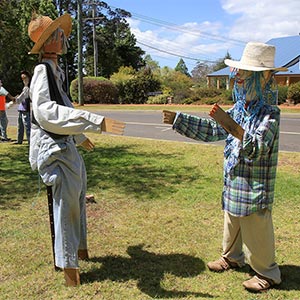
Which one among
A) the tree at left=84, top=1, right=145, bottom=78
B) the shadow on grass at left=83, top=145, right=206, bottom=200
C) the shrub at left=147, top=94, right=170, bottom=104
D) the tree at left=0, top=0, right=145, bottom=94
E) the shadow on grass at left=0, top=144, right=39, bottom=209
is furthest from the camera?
the tree at left=84, top=1, right=145, bottom=78

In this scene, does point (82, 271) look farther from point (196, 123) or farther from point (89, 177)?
point (89, 177)

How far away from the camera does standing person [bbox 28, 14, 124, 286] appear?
9.37 ft

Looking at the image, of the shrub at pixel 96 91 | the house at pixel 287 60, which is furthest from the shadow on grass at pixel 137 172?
the house at pixel 287 60

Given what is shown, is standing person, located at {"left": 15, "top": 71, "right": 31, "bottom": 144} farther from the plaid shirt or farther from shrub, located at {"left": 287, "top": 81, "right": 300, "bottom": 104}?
shrub, located at {"left": 287, "top": 81, "right": 300, "bottom": 104}

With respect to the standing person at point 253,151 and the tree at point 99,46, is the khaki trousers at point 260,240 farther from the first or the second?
the tree at point 99,46

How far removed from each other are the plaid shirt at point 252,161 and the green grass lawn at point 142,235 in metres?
0.76

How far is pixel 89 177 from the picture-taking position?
6746mm

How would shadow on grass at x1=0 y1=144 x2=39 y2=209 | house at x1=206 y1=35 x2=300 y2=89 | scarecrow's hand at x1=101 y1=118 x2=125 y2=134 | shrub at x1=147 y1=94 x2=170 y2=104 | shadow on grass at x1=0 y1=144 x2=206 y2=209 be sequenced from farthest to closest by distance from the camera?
house at x1=206 y1=35 x2=300 y2=89, shrub at x1=147 y1=94 x2=170 y2=104, shadow on grass at x1=0 y1=144 x2=206 y2=209, shadow on grass at x1=0 y1=144 x2=39 y2=209, scarecrow's hand at x1=101 y1=118 x2=125 y2=134

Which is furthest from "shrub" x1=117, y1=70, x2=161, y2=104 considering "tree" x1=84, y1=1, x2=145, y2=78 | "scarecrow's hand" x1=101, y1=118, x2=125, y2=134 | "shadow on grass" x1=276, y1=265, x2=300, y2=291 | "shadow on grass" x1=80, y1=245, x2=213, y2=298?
"scarecrow's hand" x1=101, y1=118, x2=125, y2=134

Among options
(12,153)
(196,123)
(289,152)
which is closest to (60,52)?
(196,123)

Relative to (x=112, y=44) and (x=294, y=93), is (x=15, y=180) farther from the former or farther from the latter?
(x=112, y=44)

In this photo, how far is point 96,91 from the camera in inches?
1160

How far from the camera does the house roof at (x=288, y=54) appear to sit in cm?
3603

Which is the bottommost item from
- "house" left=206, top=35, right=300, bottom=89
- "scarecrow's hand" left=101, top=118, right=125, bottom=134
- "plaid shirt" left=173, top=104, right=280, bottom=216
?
"plaid shirt" left=173, top=104, right=280, bottom=216
